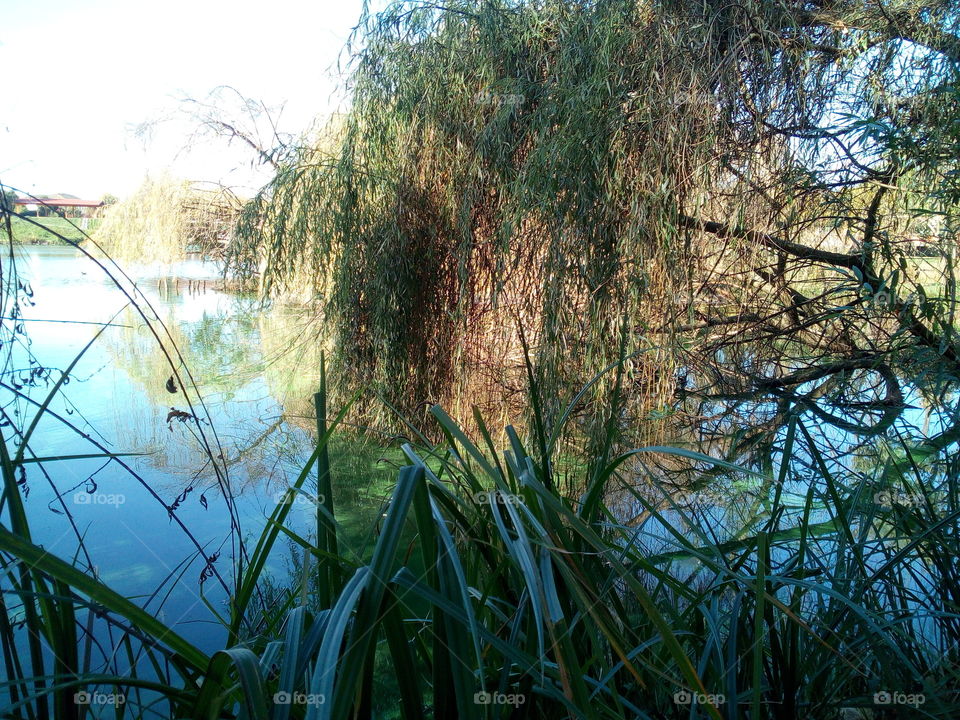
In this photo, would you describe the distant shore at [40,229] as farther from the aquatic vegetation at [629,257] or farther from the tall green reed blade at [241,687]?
the tall green reed blade at [241,687]

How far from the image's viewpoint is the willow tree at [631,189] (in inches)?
116

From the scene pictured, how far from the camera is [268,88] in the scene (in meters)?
5.88

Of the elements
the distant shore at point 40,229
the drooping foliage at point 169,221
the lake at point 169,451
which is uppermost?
the drooping foliage at point 169,221

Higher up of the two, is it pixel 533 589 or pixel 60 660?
pixel 533 589

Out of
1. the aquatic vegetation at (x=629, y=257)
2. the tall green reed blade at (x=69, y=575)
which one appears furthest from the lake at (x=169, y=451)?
the tall green reed blade at (x=69, y=575)

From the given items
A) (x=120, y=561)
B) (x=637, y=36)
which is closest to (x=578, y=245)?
(x=637, y=36)

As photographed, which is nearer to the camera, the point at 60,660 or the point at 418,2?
the point at 60,660

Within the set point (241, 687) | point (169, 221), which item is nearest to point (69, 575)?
point (241, 687)

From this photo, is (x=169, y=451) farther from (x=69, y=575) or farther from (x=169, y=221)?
(x=69, y=575)

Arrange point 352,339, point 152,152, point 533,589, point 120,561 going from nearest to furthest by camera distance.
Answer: point 533,589
point 120,561
point 352,339
point 152,152

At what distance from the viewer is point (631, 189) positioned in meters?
3.10

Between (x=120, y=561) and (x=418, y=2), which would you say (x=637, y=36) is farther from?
(x=120, y=561)

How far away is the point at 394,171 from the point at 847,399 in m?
2.35

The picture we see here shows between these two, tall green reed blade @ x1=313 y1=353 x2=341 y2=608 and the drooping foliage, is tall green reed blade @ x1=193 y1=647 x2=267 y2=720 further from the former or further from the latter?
the drooping foliage
